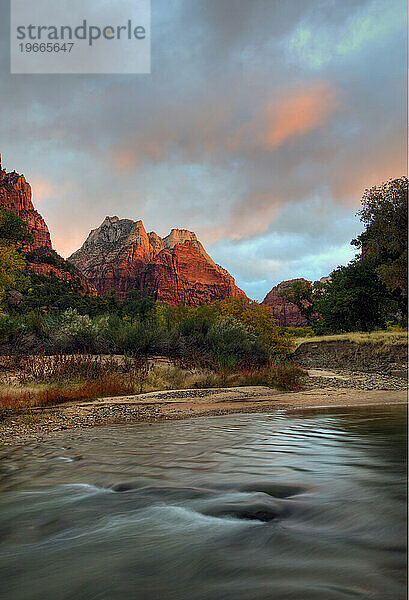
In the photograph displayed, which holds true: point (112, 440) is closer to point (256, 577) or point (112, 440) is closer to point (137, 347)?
point (256, 577)

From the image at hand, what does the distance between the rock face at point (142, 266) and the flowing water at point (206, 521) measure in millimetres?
132773

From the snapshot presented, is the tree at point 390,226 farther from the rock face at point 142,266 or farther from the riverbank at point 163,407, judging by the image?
the rock face at point 142,266

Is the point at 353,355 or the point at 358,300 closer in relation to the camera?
the point at 353,355

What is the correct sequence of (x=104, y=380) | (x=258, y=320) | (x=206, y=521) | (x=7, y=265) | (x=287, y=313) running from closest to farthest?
(x=206, y=521), (x=104, y=380), (x=7, y=265), (x=258, y=320), (x=287, y=313)

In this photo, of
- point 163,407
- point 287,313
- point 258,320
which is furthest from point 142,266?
point 163,407

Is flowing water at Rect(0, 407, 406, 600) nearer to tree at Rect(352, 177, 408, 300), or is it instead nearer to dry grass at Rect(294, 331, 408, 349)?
dry grass at Rect(294, 331, 408, 349)

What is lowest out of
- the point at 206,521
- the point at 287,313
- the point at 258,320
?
the point at 206,521

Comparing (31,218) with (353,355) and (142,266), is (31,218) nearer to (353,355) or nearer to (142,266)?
(142,266)

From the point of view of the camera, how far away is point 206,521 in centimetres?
265

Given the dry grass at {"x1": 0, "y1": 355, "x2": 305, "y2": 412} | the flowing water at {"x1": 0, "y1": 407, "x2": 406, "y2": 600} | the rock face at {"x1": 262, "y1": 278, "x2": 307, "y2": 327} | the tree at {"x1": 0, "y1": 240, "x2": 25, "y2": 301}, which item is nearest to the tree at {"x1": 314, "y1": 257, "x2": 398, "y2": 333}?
the dry grass at {"x1": 0, "y1": 355, "x2": 305, "y2": 412}

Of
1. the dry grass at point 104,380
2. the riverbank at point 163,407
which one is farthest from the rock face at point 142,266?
the riverbank at point 163,407

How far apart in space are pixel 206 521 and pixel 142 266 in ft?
494

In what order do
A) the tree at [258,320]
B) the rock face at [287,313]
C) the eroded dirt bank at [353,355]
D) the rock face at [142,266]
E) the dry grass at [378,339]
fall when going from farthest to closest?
the rock face at [142,266], the rock face at [287,313], the dry grass at [378,339], the eroded dirt bank at [353,355], the tree at [258,320]

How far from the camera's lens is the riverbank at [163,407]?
23.4ft
